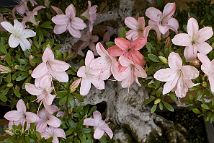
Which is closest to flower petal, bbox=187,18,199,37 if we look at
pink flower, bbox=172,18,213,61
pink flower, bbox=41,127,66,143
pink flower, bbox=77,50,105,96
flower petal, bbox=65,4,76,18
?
pink flower, bbox=172,18,213,61

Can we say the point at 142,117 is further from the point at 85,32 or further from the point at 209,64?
the point at 209,64

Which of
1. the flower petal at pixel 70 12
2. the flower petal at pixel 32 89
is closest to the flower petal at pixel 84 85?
the flower petal at pixel 32 89

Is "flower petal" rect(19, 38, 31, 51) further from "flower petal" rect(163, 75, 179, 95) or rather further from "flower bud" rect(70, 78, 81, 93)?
"flower petal" rect(163, 75, 179, 95)

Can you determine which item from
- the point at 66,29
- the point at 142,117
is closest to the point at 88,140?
the point at 142,117

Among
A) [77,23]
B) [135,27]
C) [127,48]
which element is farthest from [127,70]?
[77,23]

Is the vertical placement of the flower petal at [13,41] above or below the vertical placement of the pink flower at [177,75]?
below

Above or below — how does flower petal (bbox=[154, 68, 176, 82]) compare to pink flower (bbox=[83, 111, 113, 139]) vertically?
above

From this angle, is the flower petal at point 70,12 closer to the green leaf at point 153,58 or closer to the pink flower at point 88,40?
the pink flower at point 88,40

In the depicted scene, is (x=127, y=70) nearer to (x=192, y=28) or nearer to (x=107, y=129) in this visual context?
(x=192, y=28)
